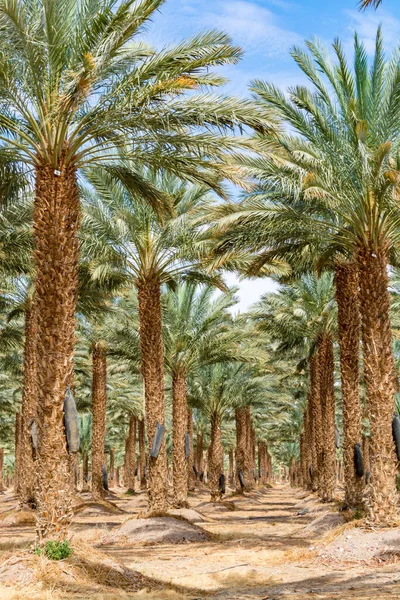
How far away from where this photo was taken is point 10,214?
714 inches

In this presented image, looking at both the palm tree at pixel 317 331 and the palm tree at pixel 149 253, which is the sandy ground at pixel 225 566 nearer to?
the palm tree at pixel 149 253

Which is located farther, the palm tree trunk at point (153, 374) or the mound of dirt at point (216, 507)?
the mound of dirt at point (216, 507)

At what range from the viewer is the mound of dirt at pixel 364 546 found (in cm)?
1121

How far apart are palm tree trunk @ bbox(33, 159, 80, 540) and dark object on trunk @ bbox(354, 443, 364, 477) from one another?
8738 millimetres

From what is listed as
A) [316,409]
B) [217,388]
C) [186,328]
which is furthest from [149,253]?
[217,388]

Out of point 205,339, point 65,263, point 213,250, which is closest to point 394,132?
point 213,250

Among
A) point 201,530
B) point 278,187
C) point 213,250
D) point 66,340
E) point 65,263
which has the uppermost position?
point 278,187

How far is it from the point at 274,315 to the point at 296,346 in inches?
178

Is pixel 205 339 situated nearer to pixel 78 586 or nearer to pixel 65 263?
pixel 65 263

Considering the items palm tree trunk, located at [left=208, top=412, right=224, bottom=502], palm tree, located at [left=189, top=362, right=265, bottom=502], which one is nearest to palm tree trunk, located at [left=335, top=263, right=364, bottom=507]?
palm tree trunk, located at [left=208, top=412, right=224, bottom=502]

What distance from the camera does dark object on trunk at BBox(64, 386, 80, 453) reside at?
1005cm

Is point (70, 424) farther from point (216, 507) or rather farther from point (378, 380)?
point (216, 507)

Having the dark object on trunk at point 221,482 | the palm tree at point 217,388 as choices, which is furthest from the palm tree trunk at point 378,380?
the palm tree at point 217,388

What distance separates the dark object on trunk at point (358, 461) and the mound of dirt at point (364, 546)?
4.27 metres
